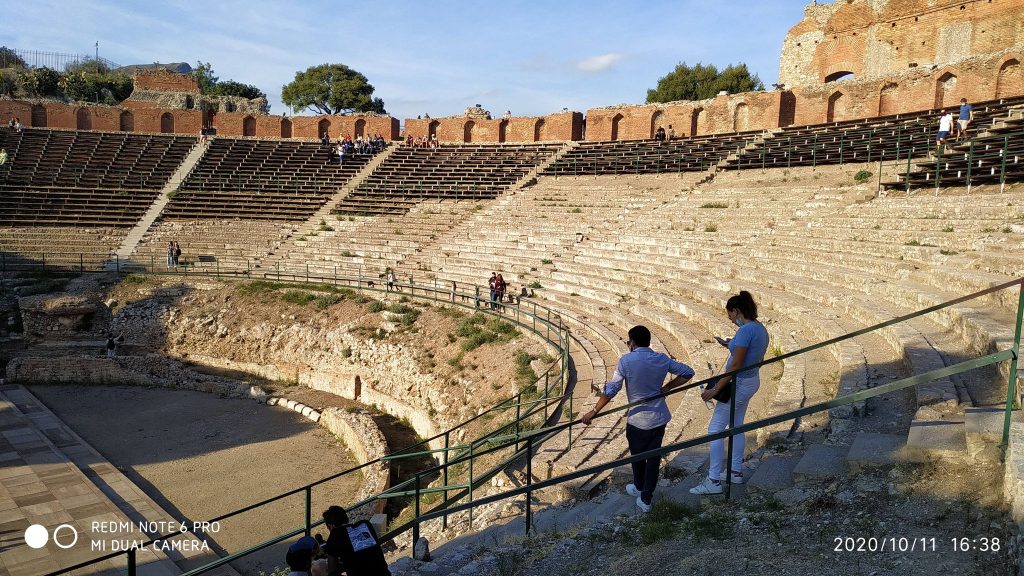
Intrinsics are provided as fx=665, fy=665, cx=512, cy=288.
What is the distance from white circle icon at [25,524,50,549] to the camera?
31.4 ft

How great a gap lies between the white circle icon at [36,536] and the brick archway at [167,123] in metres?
36.8

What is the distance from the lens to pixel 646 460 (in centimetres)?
537

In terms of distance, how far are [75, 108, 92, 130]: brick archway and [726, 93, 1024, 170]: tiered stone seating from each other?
37591 millimetres

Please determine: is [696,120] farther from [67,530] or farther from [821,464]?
[821,464]

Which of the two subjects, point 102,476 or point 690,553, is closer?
point 690,553

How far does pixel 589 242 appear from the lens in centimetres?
2156

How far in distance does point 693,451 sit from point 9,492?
11.4 m

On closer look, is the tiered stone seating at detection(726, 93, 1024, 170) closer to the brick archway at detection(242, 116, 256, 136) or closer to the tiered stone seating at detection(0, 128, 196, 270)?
the tiered stone seating at detection(0, 128, 196, 270)

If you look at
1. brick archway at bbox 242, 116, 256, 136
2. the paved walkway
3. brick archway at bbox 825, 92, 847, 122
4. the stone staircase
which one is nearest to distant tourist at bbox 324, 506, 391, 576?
the paved walkway

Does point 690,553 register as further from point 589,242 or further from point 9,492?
point 589,242

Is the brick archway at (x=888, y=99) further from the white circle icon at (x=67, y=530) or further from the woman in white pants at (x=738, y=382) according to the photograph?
the white circle icon at (x=67, y=530)

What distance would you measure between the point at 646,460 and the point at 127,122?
45.0 meters

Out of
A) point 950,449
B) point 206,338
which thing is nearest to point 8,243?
point 206,338

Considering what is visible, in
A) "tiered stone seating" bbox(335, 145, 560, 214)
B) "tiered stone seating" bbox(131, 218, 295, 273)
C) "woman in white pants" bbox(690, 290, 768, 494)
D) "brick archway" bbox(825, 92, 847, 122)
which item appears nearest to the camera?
"woman in white pants" bbox(690, 290, 768, 494)
